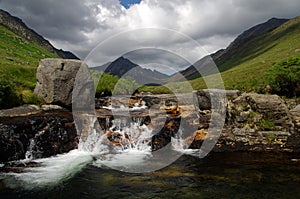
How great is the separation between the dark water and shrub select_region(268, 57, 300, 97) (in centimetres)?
2069

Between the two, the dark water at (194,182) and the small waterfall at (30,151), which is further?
the small waterfall at (30,151)

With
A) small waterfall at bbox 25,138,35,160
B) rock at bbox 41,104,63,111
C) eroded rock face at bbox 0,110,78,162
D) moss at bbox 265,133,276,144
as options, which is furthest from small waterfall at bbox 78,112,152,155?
moss at bbox 265,133,276,144

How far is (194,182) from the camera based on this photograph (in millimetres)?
16297

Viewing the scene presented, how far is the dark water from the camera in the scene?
14484 millimetres

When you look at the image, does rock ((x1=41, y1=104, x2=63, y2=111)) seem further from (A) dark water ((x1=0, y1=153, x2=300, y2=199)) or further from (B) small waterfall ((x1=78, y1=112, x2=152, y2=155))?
(A) dark water ((x1=0, y1=153, x2=300, y2=199))

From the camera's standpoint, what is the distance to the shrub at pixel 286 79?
123 feet

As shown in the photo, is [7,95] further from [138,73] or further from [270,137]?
[138,73]

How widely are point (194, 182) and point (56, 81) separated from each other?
981 inches

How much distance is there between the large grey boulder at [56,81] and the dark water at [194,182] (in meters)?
18.2

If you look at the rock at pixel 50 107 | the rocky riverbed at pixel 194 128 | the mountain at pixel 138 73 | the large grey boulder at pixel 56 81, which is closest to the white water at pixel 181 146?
the rocky riverbed at pixel 194 128

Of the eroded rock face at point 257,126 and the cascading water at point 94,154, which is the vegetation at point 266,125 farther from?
the cascading water at point 94,154

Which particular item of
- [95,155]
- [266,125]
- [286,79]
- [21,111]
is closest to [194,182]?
[95,155]

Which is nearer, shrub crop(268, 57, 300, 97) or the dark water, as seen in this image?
the dark water

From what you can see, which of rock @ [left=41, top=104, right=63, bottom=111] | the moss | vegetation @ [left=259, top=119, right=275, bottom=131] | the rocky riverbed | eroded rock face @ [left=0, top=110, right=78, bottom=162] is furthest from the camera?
rock @ [left=41, top=104, right=63, bottom=111]
